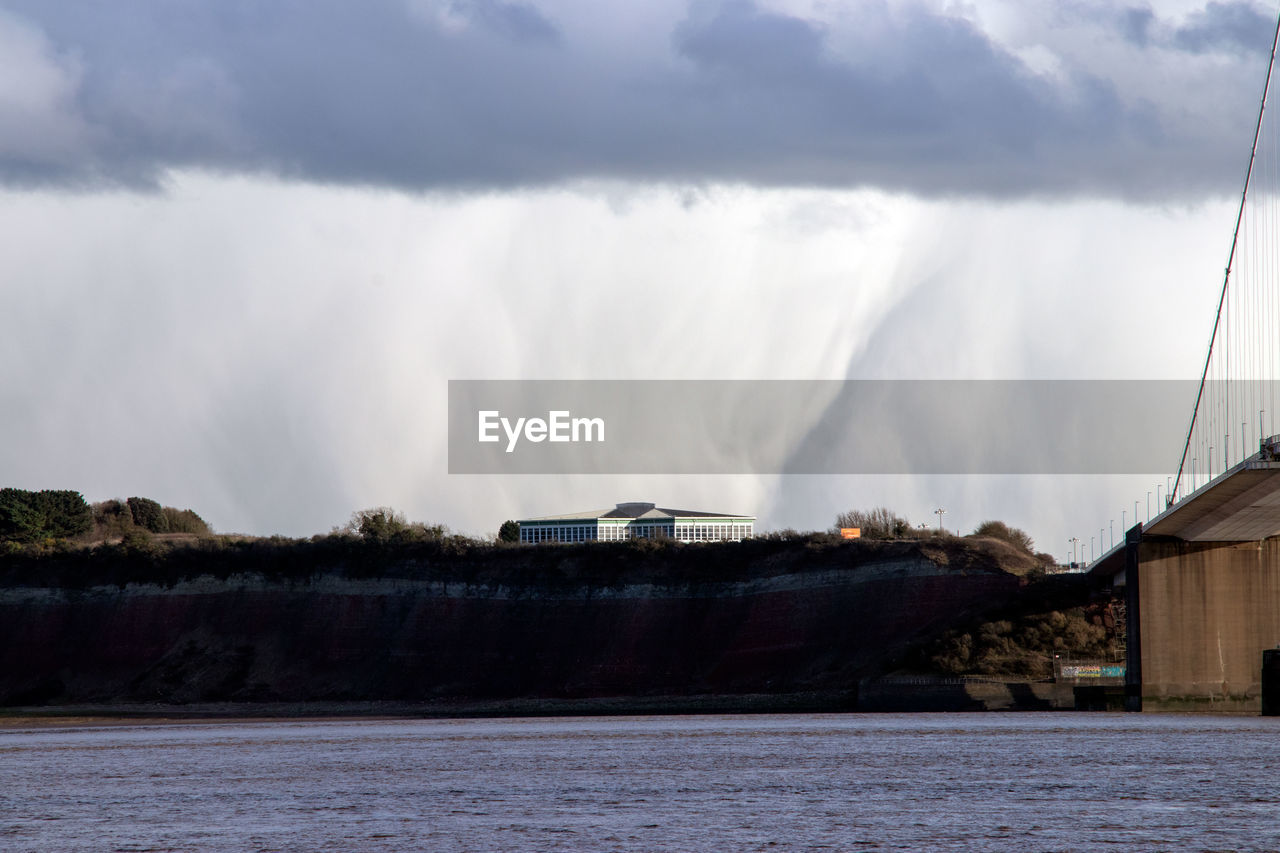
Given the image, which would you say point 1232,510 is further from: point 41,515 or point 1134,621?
point 41,515

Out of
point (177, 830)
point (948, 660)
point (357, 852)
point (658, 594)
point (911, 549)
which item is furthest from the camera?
point (658, 594)

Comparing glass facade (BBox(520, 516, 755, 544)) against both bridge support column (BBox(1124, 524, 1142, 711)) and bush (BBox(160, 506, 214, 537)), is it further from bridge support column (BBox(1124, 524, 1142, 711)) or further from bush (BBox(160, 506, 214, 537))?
bridge support column (BBox(1124, 524, 1142, 711))

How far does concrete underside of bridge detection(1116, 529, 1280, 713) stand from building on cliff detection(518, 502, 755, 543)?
81.1m

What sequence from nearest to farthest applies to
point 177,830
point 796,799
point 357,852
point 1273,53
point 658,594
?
point 357,852 < point 177,830 < point 796,799 < point 1273,53 < point 658,594

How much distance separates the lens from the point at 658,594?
106312 mm

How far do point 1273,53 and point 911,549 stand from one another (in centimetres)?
3704

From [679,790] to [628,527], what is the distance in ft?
384

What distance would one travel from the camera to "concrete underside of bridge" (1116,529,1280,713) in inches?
2940

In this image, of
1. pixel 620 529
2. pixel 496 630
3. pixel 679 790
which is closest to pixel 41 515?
pixel 620 529

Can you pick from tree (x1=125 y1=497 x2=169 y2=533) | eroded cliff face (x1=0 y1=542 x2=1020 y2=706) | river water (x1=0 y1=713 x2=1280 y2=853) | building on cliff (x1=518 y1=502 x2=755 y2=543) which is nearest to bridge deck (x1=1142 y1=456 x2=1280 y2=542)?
river water (x1=0 y1=713 x2=1280 y2=853)

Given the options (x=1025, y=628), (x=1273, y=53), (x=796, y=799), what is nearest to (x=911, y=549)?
(x=1025, y=628)

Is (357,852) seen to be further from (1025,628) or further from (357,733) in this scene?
(1025,628)

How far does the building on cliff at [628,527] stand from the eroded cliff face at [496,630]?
1608 inches

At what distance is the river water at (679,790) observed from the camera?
98.4ft
